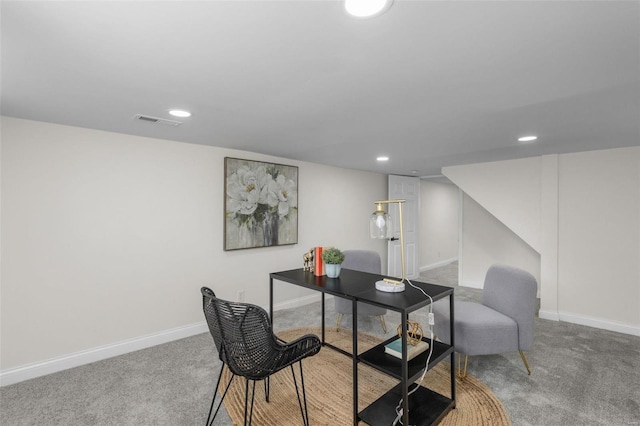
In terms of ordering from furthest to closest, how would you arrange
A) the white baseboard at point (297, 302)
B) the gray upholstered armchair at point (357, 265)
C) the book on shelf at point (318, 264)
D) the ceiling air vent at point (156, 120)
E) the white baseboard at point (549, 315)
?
1. the white baseboard at point (297, 302)
2. the white baseboard at point (549, 315)
3. the gray upholstered armchair at point (357, 265)
4. the book on shelf at point (318, 264)
5. the ceiling air vent at point (156, 120)

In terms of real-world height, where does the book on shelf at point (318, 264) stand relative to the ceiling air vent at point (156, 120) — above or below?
below

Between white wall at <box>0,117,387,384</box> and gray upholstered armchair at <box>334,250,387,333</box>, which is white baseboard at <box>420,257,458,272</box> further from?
white wall at <box>0,117,387,384</box>

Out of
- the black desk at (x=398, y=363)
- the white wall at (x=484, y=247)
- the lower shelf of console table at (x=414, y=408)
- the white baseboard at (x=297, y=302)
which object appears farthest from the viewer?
the white wall at (x=484, y=247)

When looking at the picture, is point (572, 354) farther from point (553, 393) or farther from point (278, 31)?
point (278, 31)

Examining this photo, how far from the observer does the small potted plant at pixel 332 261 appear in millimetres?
2475

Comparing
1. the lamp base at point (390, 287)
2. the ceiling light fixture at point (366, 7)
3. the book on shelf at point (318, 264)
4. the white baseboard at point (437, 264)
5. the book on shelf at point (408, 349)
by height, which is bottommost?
the white baseboard at point (437, 264)

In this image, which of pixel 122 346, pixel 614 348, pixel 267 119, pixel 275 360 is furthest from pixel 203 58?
pixel 614 348

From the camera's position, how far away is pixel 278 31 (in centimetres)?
128

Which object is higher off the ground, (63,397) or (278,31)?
(278,31)

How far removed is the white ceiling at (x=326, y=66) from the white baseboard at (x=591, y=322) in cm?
226

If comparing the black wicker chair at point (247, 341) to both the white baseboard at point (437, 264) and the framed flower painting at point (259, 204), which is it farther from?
the white baseboard at point (437, 264)

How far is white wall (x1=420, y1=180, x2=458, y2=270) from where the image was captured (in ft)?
23.2

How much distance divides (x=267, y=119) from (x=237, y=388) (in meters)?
2.10

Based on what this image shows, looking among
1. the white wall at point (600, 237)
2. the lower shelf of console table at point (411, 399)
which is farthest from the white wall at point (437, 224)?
the lower shelf of console table at point (411, 399)
